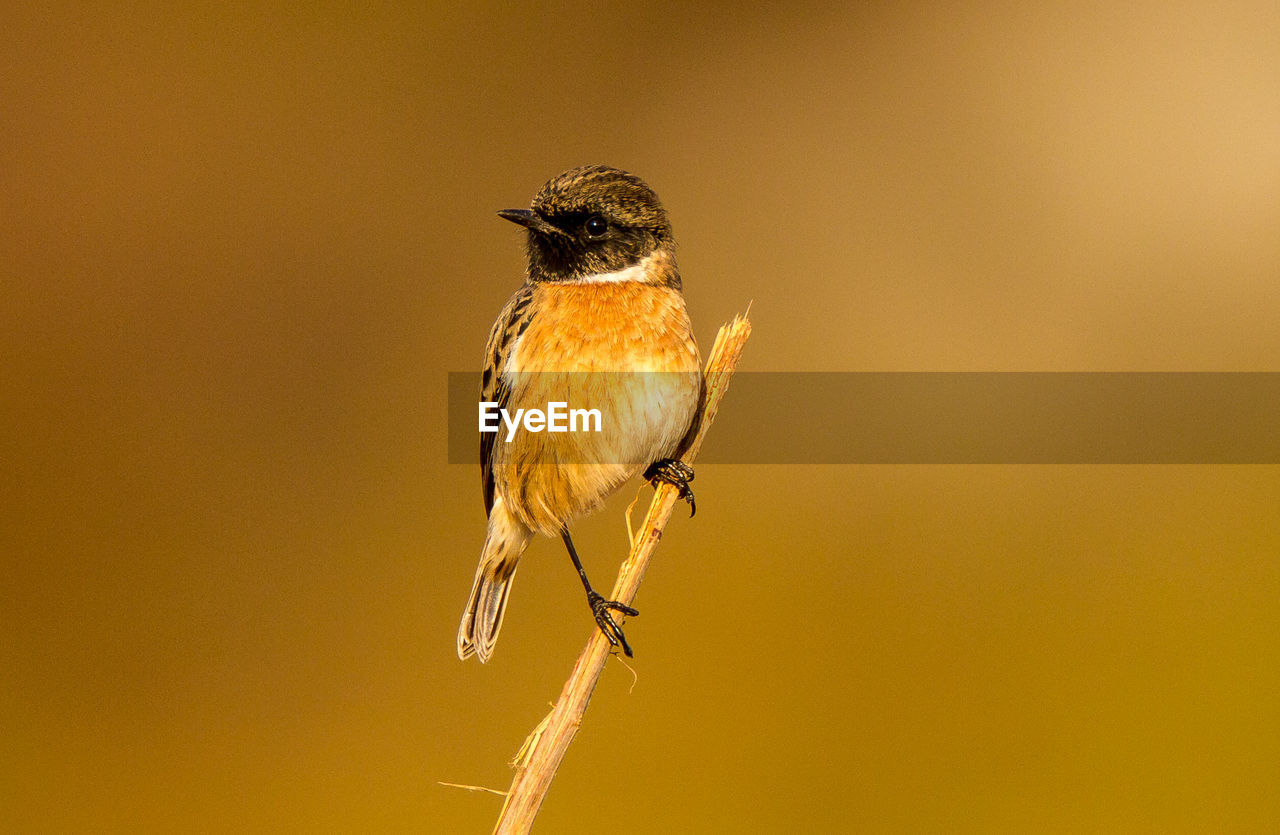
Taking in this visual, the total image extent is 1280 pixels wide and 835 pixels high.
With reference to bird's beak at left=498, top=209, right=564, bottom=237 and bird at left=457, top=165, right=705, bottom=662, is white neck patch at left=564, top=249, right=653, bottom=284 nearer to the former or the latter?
bird at left=457, top=165, right=705, bottom=662

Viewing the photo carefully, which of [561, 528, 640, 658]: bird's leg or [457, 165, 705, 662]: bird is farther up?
[457, 165, 705, 662]: bird

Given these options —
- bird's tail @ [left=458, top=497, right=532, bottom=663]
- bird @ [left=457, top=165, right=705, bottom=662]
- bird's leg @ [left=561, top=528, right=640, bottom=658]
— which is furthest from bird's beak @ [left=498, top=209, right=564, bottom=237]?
bird's leg @ [left=561, top=528, right=640, bottom=658]

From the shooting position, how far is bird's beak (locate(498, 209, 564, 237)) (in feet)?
6.13

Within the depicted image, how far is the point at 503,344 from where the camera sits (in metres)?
2.02

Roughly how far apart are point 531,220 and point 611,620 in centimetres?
82

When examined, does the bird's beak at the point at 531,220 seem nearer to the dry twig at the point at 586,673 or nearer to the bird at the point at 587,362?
the bird at the point at 587,362

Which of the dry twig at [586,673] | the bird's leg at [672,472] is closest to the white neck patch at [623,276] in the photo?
the dry twig at [586,673]

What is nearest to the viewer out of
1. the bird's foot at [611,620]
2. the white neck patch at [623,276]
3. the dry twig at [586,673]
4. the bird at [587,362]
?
the dry twig at [586,673]

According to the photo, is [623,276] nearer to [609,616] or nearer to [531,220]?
[531,220]

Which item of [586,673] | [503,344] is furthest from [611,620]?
[503,344]

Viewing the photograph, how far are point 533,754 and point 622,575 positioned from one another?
0.35m

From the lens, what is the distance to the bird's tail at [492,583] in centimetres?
204

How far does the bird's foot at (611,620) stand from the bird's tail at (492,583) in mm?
440

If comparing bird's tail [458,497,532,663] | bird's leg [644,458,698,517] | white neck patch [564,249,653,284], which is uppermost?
white neck patch [564,249,653,284]
